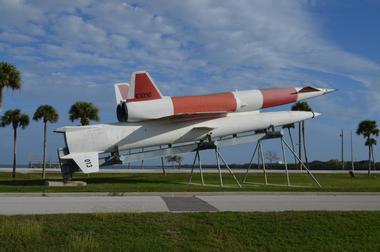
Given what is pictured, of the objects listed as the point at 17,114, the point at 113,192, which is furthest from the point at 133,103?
the point at 17,114

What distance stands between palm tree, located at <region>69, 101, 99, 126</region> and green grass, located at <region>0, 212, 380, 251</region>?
30.3 metres

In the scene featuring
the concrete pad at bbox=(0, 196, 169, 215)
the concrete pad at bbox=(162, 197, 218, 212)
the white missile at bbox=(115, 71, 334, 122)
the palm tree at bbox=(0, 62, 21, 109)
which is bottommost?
the concrete pad at bbox=(0, 196, 169, 215)

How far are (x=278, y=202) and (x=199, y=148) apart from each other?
1199 cm

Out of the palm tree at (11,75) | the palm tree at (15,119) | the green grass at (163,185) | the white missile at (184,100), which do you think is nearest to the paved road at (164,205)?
the green grass at (163,185)

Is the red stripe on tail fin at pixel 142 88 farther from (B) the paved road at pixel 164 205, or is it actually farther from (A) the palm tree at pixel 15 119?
(A) the palm tree at pixel 15 119

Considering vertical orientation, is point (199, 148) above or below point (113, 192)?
above

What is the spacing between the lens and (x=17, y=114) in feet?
138

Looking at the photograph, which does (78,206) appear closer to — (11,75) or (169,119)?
(169,119)

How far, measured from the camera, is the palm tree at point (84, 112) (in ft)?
131

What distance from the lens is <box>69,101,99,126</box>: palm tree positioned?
40.0 metres

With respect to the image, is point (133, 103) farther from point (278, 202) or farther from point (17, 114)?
point (17, 114)

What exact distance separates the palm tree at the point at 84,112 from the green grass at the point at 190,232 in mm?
30275

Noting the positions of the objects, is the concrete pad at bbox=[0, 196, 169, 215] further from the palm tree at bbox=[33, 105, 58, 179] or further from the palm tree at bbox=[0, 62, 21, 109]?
the palm tree at bbox=[33, 105, 58, 179]

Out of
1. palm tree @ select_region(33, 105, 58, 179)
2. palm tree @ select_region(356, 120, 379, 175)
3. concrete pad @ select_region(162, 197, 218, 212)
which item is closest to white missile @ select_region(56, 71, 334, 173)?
concrete pad @ select_region(162, 197, 218, 212)
